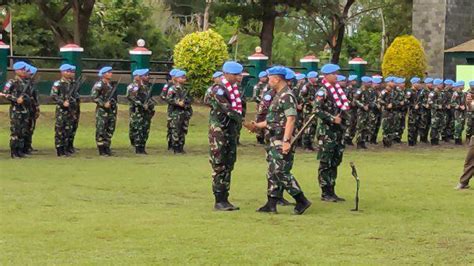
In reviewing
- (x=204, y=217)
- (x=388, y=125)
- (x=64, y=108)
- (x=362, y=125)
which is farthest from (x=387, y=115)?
(x=204, y=217)

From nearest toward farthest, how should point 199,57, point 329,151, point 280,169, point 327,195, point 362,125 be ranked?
point 280,169 < point 329,151 < point 327,195 < point 362,125 < point 199,57

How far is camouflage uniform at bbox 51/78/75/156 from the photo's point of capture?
16969mm

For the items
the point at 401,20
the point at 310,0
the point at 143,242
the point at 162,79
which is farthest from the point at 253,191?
the point at 401,20

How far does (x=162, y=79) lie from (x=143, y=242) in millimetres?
20452

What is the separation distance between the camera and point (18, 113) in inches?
649

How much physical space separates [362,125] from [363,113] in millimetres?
349

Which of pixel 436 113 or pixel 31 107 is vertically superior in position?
pixel 31 107

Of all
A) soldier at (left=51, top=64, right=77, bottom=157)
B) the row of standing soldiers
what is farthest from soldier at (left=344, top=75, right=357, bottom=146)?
soldier at (left=51, top=64, right=77, bottom=157)

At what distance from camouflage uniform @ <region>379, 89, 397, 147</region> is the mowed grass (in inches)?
165

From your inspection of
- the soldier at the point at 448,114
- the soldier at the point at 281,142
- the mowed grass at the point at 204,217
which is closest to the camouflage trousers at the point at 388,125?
the soldier at the point at 448,114

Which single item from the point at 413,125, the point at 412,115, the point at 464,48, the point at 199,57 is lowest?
the point at 413,125

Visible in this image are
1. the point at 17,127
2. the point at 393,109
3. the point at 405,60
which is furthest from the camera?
the point at 405,60

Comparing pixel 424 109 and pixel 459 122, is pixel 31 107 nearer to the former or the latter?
pixel 424 109

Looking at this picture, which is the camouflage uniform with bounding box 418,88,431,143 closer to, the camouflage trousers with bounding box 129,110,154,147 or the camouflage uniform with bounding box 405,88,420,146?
the camouflage uniform with bounding box 405,88,420,146
